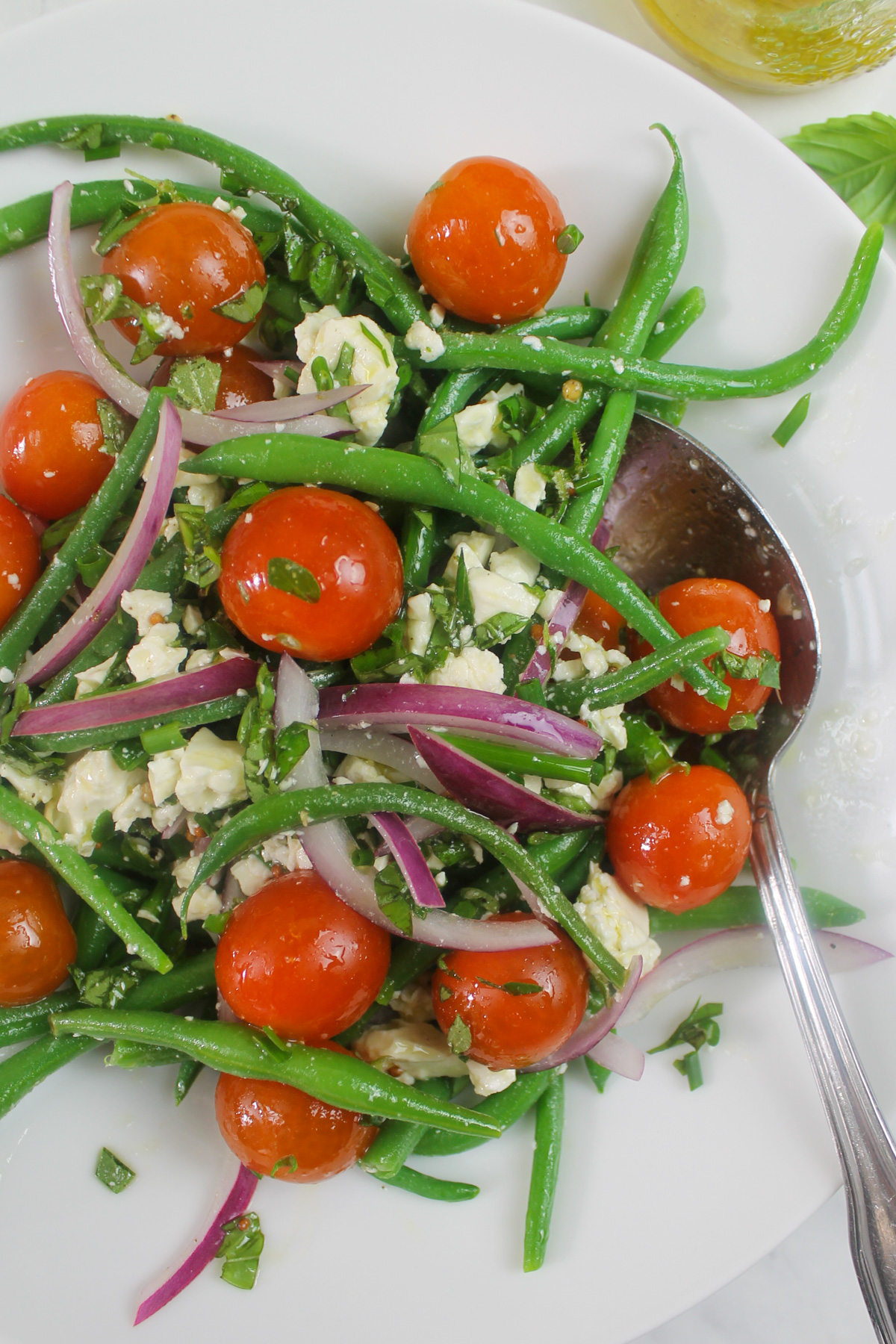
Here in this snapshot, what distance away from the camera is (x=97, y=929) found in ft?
7.43

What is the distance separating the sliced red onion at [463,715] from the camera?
2055 mm

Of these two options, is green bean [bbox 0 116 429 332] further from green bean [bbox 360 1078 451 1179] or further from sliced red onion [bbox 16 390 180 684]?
green bean [bbox 360 1078 451 1179]

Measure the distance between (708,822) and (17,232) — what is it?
221 centimetres

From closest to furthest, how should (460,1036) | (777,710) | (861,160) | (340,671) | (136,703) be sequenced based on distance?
(136,703) < (460,1036) < (340,671) < (777,710) < (861,160)

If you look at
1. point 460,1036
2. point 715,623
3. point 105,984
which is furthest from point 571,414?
point 105,984

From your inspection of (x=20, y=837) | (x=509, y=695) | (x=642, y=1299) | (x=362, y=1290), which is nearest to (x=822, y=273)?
(x=509, y=695)

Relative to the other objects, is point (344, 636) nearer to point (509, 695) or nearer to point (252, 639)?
point (252, 639)

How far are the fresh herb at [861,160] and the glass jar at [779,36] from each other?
6.6 inches

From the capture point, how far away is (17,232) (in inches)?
83.5

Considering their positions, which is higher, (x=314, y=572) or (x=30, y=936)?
(x=314, y=572)

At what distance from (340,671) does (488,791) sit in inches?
19.1

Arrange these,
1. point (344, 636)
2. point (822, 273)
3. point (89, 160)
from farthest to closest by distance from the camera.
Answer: point (822, 273)
point (89, 160)
point (344, 636)

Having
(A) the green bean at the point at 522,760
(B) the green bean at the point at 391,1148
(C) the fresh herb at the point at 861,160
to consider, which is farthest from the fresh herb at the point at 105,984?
(C) the fresh herb at the point at 861,160

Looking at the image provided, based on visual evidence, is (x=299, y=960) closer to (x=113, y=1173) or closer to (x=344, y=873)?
(x=344, y=873)
